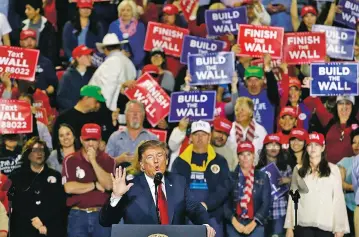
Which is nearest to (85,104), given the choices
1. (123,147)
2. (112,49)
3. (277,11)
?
(123,147)

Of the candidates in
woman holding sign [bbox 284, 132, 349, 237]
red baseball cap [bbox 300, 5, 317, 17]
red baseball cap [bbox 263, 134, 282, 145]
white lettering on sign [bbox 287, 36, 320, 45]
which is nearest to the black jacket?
red baseball cap [bbox 263, 134, 282, 145]

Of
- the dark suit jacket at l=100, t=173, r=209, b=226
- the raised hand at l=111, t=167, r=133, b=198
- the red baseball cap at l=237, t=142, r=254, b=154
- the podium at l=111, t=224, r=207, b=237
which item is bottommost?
the podium at l=111, t=224, r=207, b=237

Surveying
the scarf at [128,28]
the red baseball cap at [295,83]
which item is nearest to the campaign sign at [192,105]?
the red baseball cap at [295,83]

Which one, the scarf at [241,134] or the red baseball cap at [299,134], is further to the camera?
the scarf at [241,134]

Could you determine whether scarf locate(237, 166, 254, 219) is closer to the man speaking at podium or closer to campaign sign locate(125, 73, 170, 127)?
campaign sign locate(125, 73, 170, 127)

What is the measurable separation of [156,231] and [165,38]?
849 cm

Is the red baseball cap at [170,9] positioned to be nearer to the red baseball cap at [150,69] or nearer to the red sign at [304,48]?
the red baseball cap at [150,69]

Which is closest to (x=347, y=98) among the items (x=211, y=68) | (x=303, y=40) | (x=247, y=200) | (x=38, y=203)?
(x=303, y=40)

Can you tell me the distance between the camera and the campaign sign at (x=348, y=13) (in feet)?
53.0

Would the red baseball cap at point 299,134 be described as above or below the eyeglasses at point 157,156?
above

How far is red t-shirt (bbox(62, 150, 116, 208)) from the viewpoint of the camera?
12.4 metres

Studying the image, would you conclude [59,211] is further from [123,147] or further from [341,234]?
[341,234]

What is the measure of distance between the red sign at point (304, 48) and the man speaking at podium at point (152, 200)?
279 inches

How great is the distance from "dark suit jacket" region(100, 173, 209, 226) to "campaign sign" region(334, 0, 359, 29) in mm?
8374
